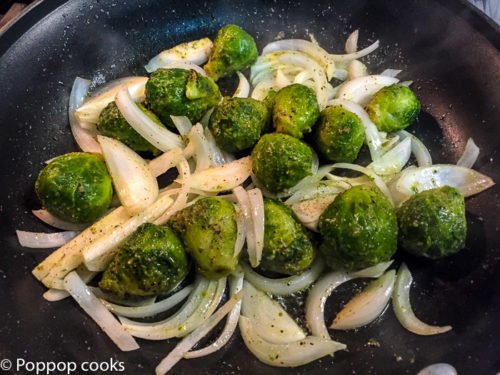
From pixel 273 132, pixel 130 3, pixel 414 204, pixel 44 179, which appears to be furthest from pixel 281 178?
pixel 130 3

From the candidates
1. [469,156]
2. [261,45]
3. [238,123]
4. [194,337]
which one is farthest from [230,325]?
[261,45]

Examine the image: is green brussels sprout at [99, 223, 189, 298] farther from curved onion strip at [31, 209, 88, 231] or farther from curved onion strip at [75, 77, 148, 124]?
curved onion strip at [75, 77, 148, 124]

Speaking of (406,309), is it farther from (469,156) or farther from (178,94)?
(178,94)

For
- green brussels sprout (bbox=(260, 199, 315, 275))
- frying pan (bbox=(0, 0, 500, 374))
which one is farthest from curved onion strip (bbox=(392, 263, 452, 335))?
green brussels sprout (bbox=(260, 199, 315, 275))

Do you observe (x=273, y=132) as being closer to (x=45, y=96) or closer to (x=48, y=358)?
(x=45, y=96)

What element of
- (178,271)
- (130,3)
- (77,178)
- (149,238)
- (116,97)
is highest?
(130,3)
